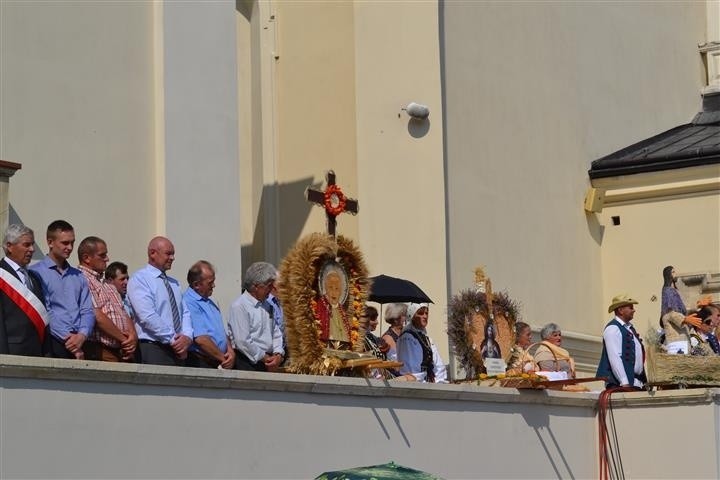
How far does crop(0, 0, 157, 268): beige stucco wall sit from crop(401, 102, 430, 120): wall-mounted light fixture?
4569mm

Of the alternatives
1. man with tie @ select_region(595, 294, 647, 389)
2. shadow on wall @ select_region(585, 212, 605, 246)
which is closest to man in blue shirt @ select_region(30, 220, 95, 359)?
man with tie @ select_region(595, 294, 647, 389)

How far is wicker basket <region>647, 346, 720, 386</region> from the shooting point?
52.6ft

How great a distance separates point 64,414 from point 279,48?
11.4 m

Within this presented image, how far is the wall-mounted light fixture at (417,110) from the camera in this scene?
2014 cm

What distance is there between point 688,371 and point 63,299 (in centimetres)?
698

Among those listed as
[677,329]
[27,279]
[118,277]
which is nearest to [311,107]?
[677,329]

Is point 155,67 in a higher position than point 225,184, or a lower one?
higher

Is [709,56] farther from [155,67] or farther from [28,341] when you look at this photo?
[28,341]

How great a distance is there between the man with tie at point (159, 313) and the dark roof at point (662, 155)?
Result: 11.6 meters

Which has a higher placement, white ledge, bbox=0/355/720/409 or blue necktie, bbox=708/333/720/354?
blue necktie, bbox=708/333/720/354

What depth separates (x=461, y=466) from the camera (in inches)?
578

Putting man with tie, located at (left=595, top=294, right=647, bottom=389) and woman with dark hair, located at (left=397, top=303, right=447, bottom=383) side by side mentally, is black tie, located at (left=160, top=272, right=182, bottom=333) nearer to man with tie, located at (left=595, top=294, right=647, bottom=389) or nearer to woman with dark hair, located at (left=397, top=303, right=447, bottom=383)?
woman with dark hair, located at (left=397, top=303, right=447, bottom=383)

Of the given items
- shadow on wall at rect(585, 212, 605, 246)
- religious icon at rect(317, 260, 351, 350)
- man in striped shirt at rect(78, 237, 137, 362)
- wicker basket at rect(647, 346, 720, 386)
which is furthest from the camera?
shadow on wall at rect(585, 212, 605, 246)

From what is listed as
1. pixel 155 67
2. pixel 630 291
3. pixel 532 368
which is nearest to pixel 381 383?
pixel 532 368
